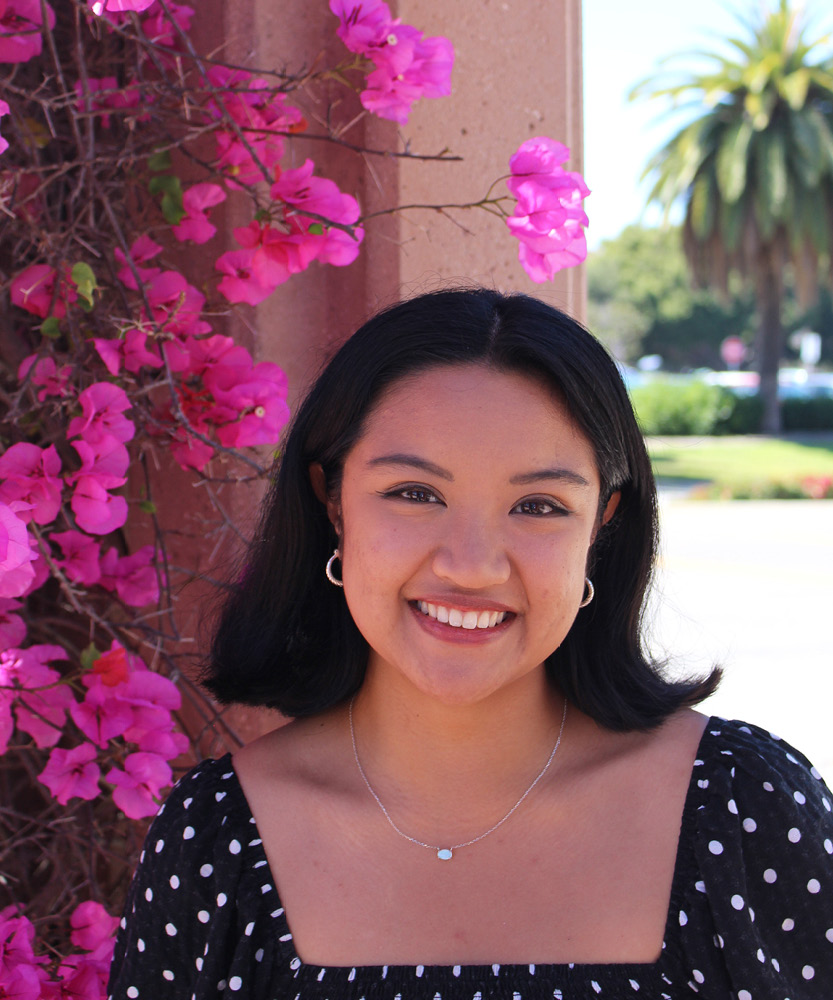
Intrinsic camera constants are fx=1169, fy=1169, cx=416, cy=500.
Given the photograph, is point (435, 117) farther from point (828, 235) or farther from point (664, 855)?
point (828, 235)

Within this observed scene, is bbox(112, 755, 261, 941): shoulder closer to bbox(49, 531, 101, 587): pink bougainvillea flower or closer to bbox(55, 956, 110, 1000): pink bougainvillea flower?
bbox(55, 956, 110, 1000): pink bougainvillea flower

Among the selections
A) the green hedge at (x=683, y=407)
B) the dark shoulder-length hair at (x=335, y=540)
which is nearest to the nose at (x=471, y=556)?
the dark shoulder-length hair at (x=335, y=540)

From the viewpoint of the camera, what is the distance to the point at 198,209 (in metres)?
2.00

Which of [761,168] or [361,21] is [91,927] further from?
[761,168]

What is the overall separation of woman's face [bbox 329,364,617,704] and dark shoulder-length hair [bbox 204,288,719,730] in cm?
5

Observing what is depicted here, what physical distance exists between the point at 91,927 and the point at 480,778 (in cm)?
71

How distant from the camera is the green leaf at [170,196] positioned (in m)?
2.00

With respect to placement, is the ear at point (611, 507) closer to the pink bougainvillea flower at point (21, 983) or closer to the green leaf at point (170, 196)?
the green leaf at point (170, 196)

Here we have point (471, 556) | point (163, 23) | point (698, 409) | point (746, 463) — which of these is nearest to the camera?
point (471, 556)

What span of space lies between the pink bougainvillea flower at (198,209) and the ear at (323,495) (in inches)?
21.5

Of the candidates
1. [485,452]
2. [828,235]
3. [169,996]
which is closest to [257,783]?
[169,996]

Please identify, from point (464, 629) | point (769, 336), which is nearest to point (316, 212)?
point (464, 629)

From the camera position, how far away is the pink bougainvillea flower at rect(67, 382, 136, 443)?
173 centimetres

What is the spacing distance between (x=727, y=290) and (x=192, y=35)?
83.5 feet
